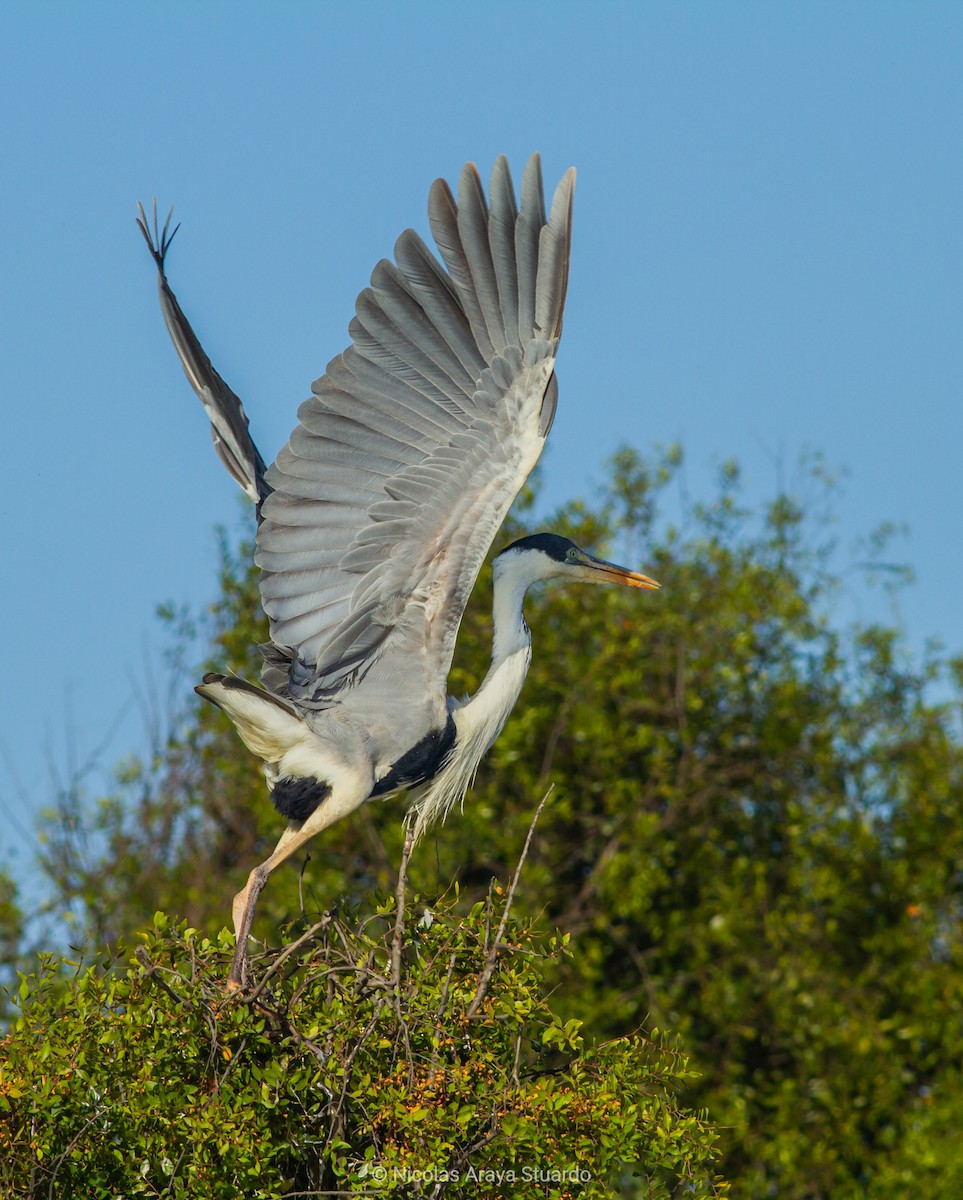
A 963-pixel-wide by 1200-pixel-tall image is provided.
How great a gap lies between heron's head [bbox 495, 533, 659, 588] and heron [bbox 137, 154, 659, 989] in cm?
58

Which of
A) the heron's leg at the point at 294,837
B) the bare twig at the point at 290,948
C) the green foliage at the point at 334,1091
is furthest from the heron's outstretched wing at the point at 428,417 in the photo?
the green foliage at the point at 334,1091

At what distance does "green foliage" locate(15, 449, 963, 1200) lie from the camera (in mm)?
7730

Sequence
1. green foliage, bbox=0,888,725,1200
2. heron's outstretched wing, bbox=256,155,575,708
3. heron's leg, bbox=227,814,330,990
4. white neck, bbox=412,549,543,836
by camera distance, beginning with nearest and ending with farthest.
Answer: green foliage, bbox=0,888,725,1200 → heron's leg, bbox=227,814,330,990 → heron's outstretched wing, bbox=256,155,575,708 → white neck, bbox=412,549,543,836

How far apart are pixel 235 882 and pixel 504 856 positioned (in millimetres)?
1446

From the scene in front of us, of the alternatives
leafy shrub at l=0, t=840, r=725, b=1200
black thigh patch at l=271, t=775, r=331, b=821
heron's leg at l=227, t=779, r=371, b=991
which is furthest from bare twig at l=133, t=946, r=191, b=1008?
black thigh patch at l=271, t=775, r=331, b=821

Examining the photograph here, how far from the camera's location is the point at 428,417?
15.8 feet

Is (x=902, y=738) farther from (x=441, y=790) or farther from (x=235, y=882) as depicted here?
(x=441, y=790)

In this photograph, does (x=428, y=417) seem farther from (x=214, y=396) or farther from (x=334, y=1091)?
(x=334, y=1091)

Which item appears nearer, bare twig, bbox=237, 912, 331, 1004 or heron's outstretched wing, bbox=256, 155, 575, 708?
bare twig, bbox=237, 912, 331, 1004

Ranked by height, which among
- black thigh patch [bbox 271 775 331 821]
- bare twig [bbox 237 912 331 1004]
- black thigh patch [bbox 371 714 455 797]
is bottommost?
bare twig [bbox 237 912 331 1004]

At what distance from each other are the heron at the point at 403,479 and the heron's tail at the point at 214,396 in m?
0.63

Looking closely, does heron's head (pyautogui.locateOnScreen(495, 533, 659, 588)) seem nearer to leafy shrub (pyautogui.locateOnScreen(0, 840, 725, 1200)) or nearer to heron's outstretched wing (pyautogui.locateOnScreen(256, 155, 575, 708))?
heron's outstretched wing (pyautogui.locateOnScreen(256, 155, 575, 708))

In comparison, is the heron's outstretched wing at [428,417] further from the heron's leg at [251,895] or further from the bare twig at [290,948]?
the bare twig at [290,948]

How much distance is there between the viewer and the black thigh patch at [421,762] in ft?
16.4
